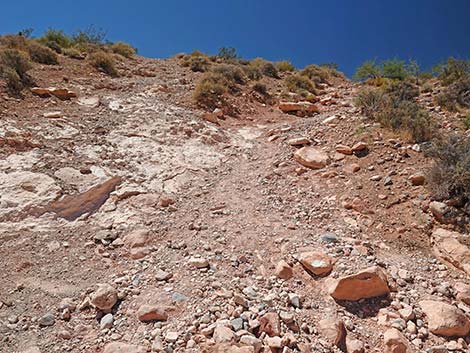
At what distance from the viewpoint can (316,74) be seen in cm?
1532

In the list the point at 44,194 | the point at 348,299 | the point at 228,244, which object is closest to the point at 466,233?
the point at 348,299

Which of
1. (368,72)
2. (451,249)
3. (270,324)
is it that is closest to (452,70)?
(368,72)

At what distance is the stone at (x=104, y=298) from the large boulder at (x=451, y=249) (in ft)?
11.7

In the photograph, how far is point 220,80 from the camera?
10.6m

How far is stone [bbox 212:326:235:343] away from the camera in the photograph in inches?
99.7

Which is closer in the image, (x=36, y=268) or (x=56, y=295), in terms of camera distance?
(x=56, y=295)

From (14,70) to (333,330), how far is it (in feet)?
27.3

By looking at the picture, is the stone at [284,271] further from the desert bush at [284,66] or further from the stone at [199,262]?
the desert bush at [284,66]

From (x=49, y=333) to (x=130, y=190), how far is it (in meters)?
2.45

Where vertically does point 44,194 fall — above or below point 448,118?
below

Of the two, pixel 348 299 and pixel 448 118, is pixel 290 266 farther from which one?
pixel 448 118

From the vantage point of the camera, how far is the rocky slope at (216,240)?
2.82 m

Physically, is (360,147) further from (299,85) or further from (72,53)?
(72,53)

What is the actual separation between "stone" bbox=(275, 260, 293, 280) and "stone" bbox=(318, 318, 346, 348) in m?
0.61
